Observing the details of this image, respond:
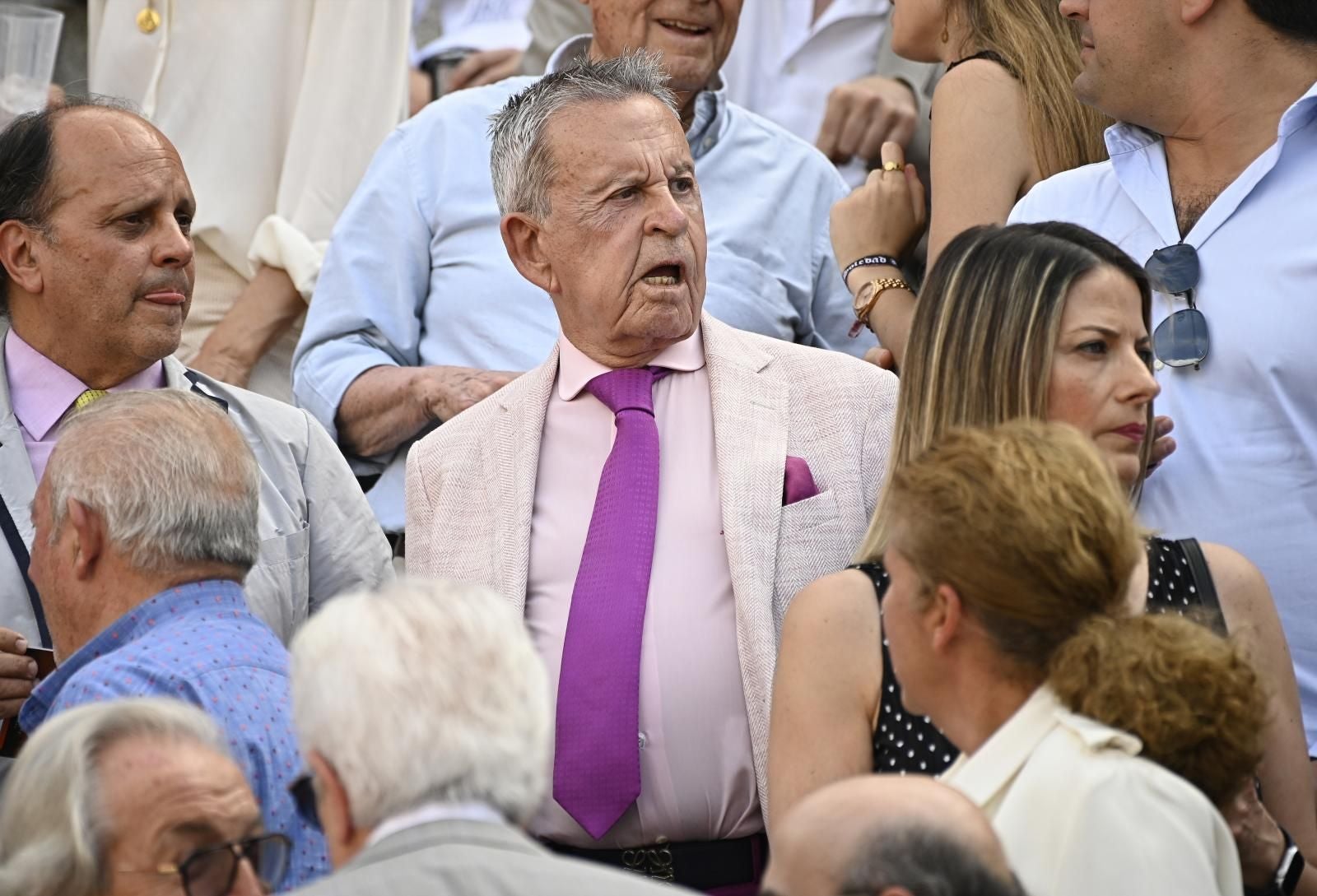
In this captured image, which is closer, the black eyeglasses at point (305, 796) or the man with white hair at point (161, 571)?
the black eyeglasses at point (305, 796)

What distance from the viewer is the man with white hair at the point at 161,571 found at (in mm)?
2727

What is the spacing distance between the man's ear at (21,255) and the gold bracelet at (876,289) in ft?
5.80

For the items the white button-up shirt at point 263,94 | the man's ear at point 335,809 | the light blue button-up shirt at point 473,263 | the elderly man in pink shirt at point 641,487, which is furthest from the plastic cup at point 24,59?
the man's ear at point 335,809

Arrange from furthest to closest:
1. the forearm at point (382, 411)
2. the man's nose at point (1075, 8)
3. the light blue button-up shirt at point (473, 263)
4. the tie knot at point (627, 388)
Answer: the light blue button-up shirt at point (473, 263) < the forearm at point (382, 411) < the man's nose at point (1075, 8) < the tie knot at point (627, 388)

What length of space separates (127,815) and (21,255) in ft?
6.58

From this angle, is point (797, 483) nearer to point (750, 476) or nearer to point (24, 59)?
point (750, 476)

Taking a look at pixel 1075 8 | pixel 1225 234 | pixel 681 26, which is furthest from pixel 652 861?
pixel 681 26

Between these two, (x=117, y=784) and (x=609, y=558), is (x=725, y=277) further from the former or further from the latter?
(x=117, y=784)

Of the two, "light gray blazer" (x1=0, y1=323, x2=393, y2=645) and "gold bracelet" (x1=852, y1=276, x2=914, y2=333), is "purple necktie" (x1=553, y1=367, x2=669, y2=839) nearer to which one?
"light gray blazer" (x1=0, y1=323, x2=393, y2=645)

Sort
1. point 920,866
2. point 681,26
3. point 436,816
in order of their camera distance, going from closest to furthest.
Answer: point 920,866, point 436,816, point 681,26

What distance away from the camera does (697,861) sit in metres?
3.24

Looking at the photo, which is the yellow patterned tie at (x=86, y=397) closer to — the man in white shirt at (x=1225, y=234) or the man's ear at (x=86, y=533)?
the man's ear at (x=86, y=533)

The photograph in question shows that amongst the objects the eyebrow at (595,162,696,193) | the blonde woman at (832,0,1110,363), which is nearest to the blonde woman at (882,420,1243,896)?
the eyebrow at (595,162,696,193)

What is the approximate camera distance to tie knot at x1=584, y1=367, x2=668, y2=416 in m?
3.57
